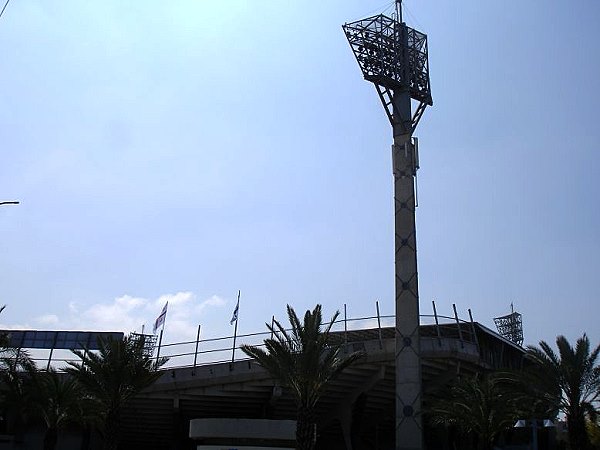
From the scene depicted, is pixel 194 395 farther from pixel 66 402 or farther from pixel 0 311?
pixel 0 311

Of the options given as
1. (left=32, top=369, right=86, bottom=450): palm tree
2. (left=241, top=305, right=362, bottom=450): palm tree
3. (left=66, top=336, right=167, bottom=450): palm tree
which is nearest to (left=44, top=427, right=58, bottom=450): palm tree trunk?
(left=32, top=369, right=86, bottom=450): palm tree

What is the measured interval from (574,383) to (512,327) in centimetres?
4058

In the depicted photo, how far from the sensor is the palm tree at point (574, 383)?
2825 cm

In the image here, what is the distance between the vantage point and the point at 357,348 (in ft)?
116

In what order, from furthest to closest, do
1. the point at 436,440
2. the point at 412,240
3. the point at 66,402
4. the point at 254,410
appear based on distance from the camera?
the point at 436,440 → the point at 254,410 → the point at 412,240 → the point at 66,402

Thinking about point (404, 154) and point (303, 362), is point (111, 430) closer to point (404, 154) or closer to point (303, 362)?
point (303, 362)

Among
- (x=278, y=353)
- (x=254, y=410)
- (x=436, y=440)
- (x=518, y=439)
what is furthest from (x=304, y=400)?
(x=518, y=439)

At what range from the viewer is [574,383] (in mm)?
28453

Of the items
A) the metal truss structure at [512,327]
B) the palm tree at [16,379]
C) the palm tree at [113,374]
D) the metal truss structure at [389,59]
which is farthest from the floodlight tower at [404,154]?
the metal truss structure at [512,327]

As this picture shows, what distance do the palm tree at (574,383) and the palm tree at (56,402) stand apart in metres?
21.6

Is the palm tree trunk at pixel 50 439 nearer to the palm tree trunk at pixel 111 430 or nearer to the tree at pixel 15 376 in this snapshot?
the tree at pixel 15 376

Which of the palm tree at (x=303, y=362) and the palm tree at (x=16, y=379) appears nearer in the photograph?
the palm tree at (x=303, y=362)

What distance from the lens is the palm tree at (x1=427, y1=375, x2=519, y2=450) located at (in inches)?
1160

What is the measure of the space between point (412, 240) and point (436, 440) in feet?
68.3
